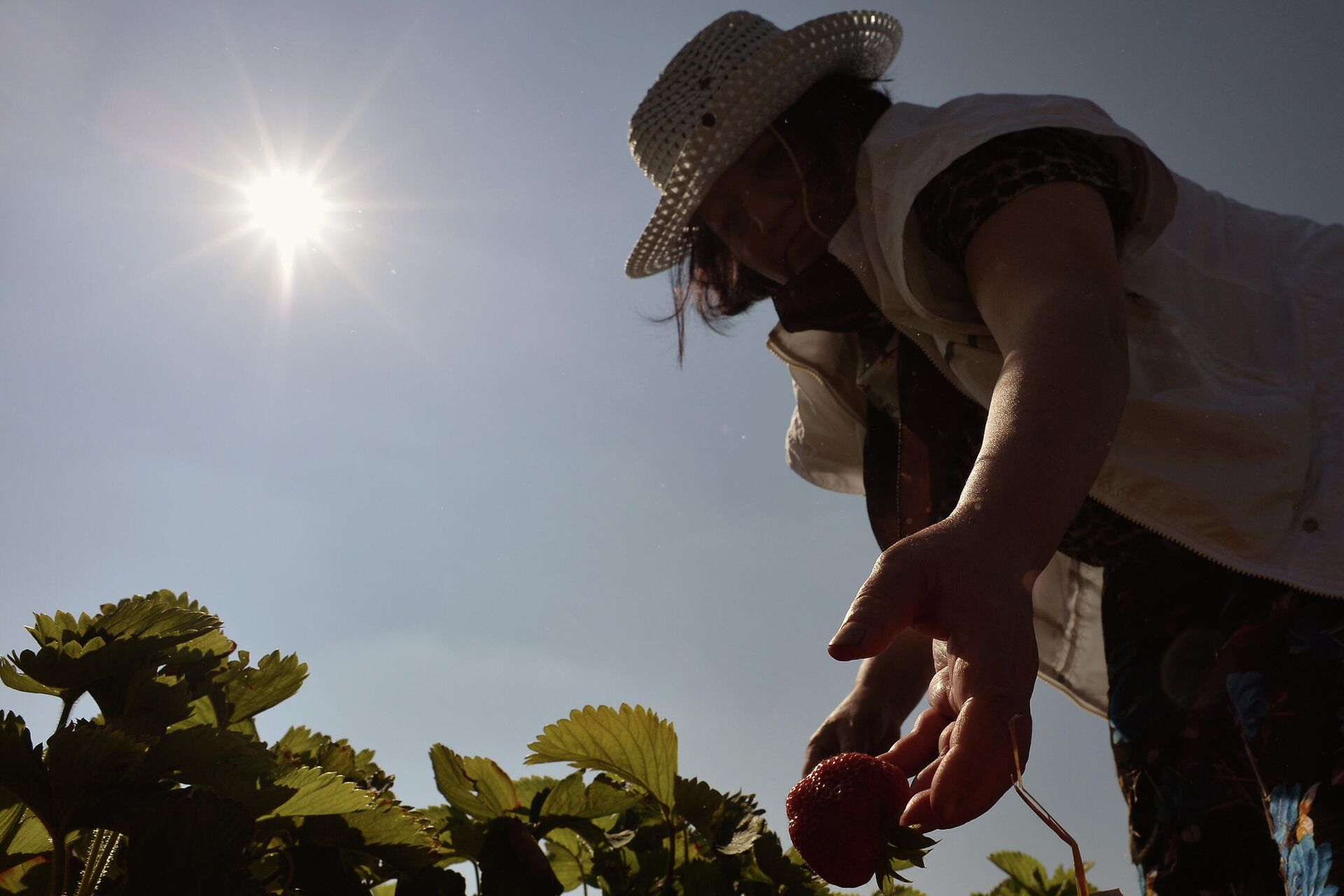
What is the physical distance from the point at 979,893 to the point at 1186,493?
0.81 m

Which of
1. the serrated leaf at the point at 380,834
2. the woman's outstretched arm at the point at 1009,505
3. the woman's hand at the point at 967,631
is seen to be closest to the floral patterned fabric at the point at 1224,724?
the woman's outstretched arm at the point at 1009,505

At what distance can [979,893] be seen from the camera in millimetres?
1572

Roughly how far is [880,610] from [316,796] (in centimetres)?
41

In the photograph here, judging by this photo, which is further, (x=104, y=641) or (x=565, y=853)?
(x=565, y=853)

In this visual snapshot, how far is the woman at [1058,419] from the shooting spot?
Result: 2.40 feet

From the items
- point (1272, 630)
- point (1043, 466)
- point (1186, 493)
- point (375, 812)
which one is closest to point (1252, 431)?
point (1186, 493)

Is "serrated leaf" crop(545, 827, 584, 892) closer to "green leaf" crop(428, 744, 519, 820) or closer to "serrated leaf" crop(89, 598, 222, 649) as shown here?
"green leaf" crop(428, 744, 519, 820)

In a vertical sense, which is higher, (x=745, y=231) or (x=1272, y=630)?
(x=745, y=231)

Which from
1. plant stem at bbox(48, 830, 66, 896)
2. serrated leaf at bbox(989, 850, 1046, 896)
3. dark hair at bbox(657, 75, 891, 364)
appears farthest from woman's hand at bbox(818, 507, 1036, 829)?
dark hair at bbox(657, 75, 891, 364)

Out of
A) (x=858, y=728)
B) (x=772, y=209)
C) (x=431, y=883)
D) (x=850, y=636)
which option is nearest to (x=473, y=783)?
(x=431, y=883)

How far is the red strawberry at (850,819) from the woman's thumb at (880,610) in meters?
0.17

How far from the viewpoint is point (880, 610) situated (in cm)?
58

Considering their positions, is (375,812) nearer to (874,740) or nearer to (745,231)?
(874,740)

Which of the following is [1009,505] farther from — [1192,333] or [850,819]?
[1192,333]
